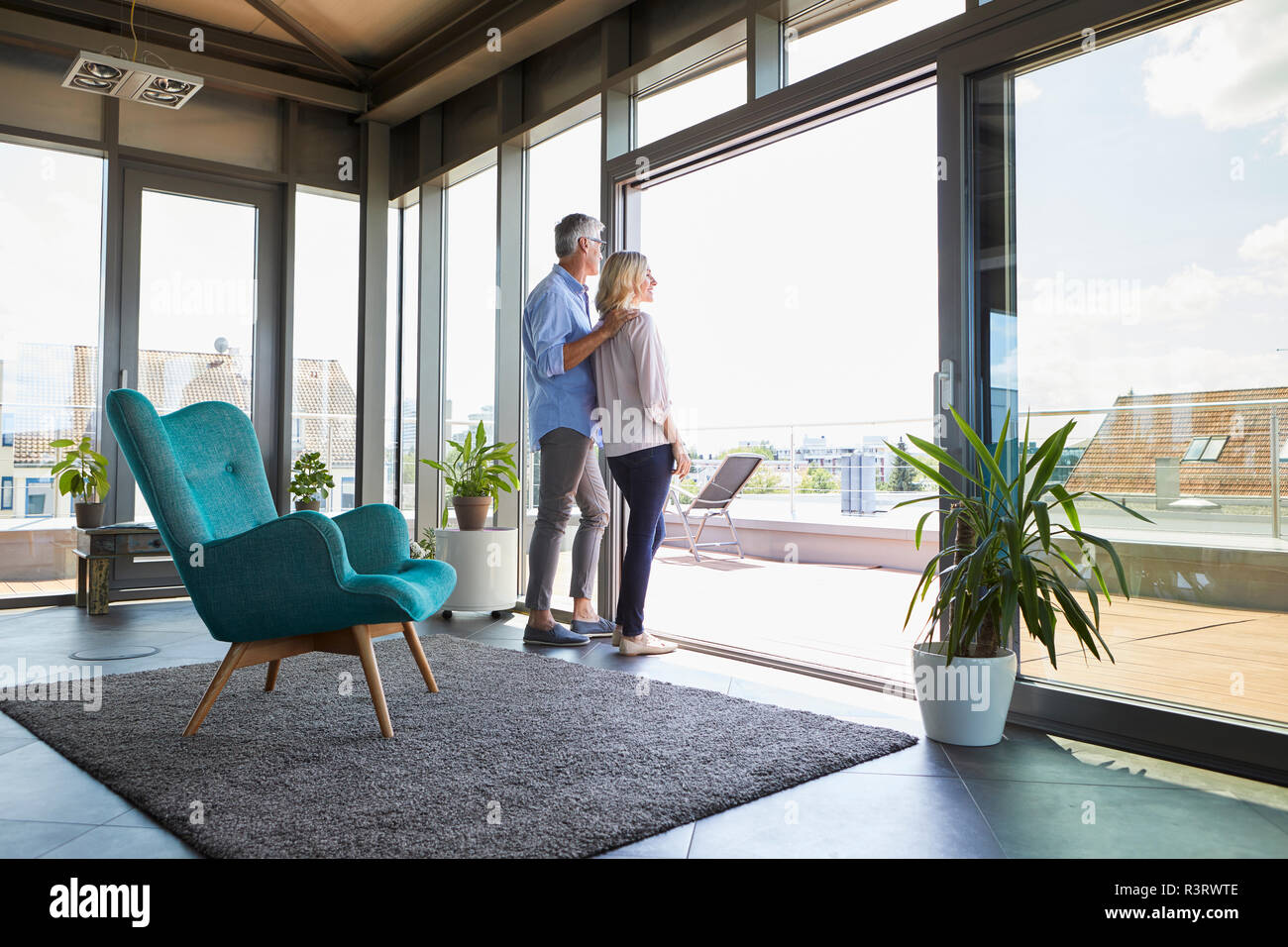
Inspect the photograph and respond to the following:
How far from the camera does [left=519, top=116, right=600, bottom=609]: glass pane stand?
4391 millimetres

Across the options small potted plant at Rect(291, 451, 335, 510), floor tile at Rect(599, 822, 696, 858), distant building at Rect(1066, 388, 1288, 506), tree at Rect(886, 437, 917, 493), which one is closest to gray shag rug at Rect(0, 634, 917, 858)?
floor tile at Rect(599, 822, 696, 858)

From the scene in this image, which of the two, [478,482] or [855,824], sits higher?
[478,482]

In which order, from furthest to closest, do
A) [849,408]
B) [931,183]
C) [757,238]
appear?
[757,238], [849,408], [931,183]

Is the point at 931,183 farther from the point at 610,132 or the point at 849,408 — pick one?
the point at 849,408

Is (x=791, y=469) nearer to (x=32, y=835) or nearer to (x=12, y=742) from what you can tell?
(x=12, y=742)

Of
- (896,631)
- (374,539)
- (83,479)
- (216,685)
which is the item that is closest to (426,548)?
(83,479)

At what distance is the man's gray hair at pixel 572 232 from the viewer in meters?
3.60

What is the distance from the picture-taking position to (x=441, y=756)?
2.11 metres

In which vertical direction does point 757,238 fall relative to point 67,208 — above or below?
above

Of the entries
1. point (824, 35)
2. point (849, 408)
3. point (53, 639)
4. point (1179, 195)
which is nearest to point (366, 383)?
point (53, 639)

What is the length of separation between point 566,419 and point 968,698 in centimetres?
179

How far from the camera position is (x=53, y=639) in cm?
365

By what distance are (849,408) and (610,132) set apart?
13.1 ft

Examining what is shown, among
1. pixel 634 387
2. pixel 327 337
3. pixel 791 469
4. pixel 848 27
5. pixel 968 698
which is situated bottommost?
pixel 968 698
